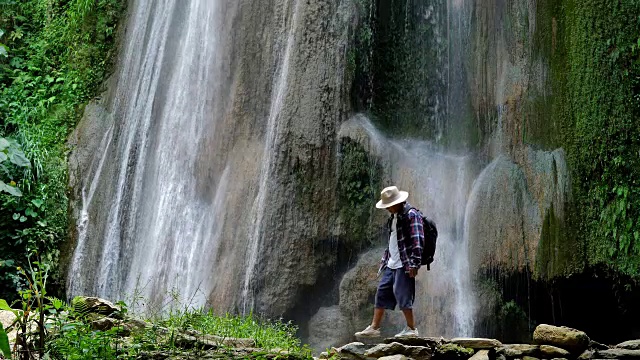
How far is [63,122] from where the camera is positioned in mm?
14898

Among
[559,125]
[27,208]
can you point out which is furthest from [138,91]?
[559,125]

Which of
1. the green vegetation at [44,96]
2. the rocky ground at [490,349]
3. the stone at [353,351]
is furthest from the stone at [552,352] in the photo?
the green vegetation at [44,96]

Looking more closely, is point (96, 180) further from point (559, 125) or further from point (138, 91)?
point (559, 125)

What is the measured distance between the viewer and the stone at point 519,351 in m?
6.56

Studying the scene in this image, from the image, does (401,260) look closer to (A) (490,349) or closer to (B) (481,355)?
(A) (490,349)

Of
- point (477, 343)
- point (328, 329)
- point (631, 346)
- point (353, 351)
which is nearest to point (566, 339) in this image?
point (631, 346)

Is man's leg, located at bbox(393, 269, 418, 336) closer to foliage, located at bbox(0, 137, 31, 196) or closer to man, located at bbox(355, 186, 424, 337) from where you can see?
man, located at bbox(355, 186, 424, 337)

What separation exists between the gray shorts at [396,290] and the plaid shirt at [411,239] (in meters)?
0.14

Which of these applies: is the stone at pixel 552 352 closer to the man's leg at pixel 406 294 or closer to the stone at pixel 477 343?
the stone at pixel 477 343

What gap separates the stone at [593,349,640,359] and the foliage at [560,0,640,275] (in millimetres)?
2843

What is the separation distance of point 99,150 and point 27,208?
1563mm

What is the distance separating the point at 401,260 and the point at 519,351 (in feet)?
4.80

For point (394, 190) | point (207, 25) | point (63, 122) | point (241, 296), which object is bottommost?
point (241, 296)

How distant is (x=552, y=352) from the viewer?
6570 mm
